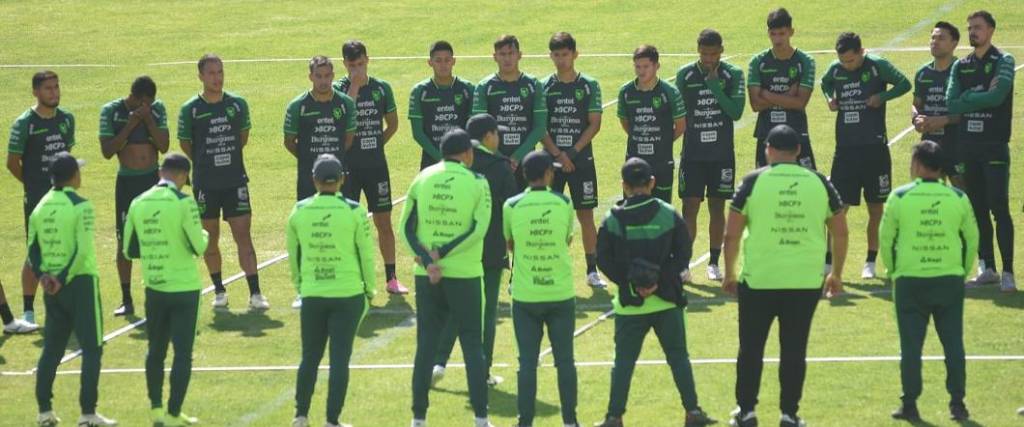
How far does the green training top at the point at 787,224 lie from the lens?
1145 cm

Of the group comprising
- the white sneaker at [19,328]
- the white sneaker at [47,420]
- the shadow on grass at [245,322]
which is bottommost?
the white sneaker at [47,420]

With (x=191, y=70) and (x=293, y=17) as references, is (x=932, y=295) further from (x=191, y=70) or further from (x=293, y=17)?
(x=293, y=17)

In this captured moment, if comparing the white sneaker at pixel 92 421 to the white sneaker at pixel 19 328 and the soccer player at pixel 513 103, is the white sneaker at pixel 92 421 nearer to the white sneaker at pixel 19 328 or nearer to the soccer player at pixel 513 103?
the white sneaker at pixel 19 328

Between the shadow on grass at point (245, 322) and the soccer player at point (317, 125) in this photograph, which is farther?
the soccer player at point (317, 125)

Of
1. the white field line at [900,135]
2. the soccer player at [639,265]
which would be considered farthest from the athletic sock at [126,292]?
the white field line at [900,135]

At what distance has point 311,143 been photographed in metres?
16.3

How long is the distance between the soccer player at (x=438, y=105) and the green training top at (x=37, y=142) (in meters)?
3.58

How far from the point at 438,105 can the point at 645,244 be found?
5.66 metres

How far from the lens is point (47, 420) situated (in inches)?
487

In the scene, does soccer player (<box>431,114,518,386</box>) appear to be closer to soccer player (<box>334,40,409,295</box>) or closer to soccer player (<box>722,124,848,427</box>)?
soccer player (<box>722,124,848,427</box>)

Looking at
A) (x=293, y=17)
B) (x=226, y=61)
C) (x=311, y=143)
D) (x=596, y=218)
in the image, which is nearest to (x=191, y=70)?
(x=226, y=61)

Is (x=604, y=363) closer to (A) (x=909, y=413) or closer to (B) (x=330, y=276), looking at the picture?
(A) (x=909, y=413)

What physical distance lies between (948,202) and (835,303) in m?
3.90

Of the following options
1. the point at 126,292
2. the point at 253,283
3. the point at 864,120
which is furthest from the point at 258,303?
the point at 864,120
